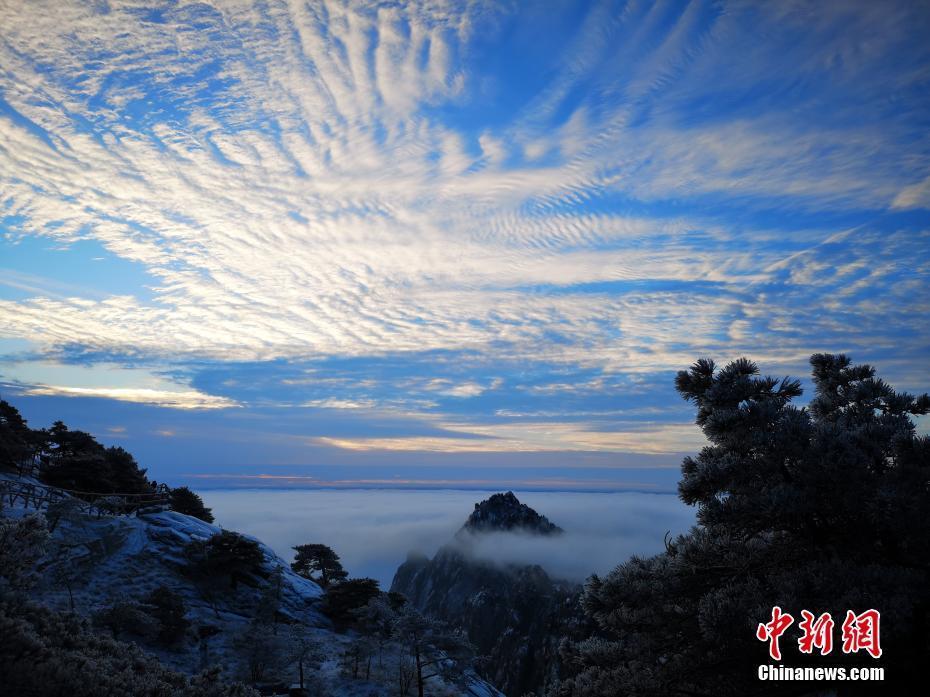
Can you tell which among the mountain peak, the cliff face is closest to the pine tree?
the cliff face

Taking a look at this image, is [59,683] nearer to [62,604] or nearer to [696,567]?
[696,567]

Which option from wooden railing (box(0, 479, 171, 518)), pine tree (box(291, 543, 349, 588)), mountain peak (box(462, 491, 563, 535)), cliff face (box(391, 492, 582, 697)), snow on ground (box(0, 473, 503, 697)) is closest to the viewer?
snow on ground (box(0, 473, 503, 697))

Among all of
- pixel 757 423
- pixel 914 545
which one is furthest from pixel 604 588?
pixel 914 545

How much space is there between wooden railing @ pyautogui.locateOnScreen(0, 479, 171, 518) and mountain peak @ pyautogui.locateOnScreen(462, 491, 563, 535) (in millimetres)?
142870

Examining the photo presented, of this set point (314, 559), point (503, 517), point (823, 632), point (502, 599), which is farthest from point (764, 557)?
point (503, 517)

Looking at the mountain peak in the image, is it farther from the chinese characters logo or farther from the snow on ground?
the chinese characters logo

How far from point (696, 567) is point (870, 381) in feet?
20.2

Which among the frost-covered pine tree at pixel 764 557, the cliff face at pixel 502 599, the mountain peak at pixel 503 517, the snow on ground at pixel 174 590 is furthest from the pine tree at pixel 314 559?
the mountain peak at pixel 503 517

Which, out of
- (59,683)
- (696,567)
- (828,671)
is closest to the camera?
(828,671)

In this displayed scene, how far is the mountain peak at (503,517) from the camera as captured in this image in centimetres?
→ 18175

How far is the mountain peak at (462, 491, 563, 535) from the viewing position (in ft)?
596

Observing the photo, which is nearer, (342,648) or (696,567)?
(696,567)

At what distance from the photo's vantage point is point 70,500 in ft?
119

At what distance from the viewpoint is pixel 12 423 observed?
57.9m
